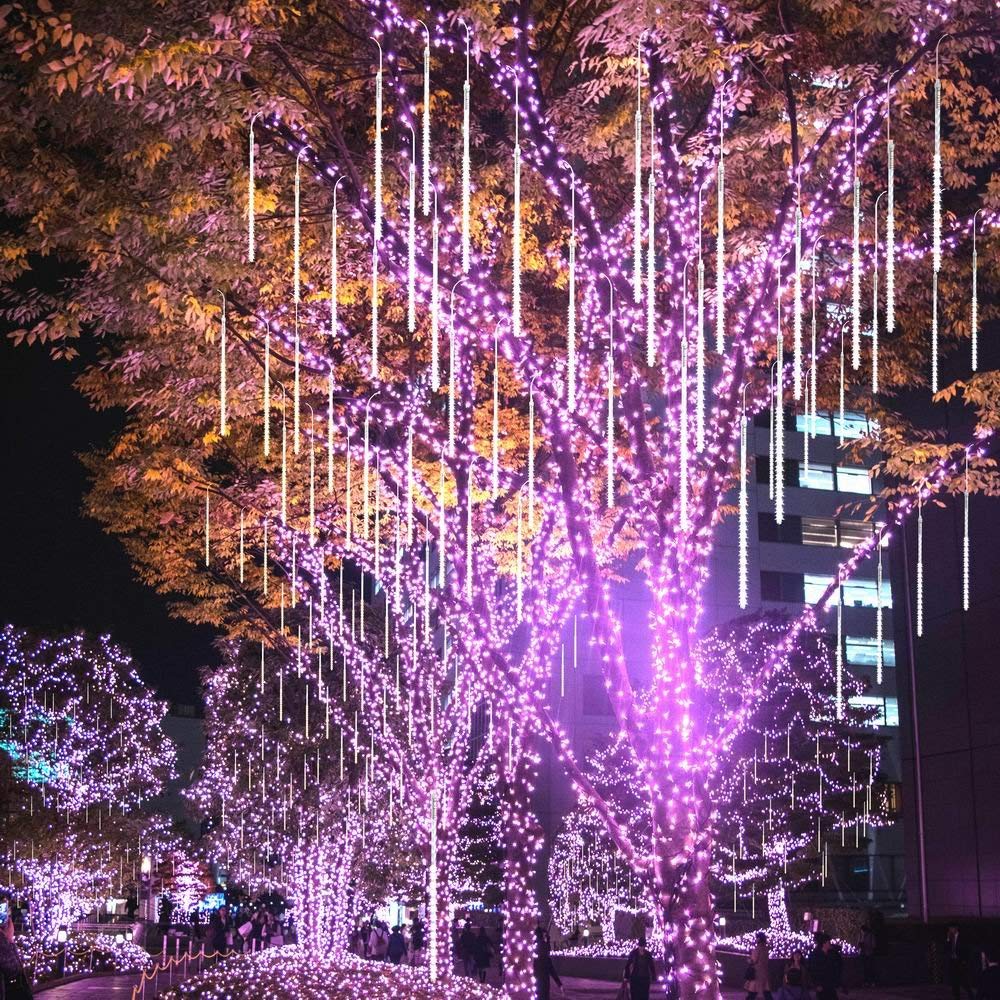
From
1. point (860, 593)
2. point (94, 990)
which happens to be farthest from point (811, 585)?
point (94, 990)

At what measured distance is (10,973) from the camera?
415 inches

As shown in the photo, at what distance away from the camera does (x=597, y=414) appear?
11.1 metres

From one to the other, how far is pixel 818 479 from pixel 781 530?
2.65 meters

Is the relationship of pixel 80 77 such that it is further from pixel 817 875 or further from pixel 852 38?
pixel 817 875

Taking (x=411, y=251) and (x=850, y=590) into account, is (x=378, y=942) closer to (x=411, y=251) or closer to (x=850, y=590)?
(x=850, y=590)

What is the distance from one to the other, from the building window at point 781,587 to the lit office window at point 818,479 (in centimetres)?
354

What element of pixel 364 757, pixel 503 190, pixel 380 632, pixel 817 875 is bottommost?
pixel 817 875

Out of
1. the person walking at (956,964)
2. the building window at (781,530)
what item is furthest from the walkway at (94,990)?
the building window at (781,530)

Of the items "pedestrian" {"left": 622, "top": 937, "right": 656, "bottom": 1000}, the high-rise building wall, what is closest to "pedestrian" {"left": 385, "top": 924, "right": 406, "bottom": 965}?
"pedestrian" {"left": 622, "top": 937, "right": 656, "bottom": 1000}

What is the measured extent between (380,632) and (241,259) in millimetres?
19468

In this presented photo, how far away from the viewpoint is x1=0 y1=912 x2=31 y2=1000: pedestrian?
10477mm

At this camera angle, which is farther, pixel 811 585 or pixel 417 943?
pixel 811 585

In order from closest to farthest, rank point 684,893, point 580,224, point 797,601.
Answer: point 684,893 → point 580,224 → point 797,601

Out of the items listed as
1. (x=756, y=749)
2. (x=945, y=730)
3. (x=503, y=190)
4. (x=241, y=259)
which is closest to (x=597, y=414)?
(x=503, y=190)
